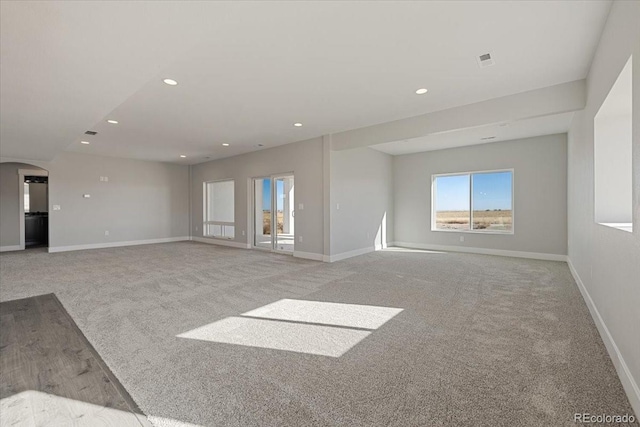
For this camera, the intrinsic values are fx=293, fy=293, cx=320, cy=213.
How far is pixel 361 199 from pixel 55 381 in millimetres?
6236

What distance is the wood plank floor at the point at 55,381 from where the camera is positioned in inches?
65.1

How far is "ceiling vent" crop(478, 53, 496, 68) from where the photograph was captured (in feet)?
10.0

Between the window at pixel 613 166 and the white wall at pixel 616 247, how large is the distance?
133mm

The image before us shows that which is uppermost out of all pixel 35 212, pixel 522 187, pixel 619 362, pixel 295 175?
pixel 295 175

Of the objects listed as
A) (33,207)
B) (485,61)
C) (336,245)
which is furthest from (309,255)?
(33,207)

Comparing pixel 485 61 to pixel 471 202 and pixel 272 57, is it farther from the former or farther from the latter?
pixel 471 202

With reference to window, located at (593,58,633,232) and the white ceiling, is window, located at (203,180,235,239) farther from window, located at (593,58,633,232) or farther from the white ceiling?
window, located at (593,58,633,232)

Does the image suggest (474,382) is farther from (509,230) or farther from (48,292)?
(509,230)

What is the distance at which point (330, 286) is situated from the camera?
14.2 feet

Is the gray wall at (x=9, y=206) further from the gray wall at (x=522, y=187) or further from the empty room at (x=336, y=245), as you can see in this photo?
the gray wall at (x=522, y=187)

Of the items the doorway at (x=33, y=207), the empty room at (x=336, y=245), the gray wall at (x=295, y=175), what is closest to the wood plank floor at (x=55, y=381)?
the empty room at (x=336, y=245)

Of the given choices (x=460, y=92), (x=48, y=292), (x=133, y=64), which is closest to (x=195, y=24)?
(x=133, y=64)

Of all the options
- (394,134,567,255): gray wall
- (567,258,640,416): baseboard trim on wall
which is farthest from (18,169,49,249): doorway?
(567,258,640,416): baseboard trim on wall
